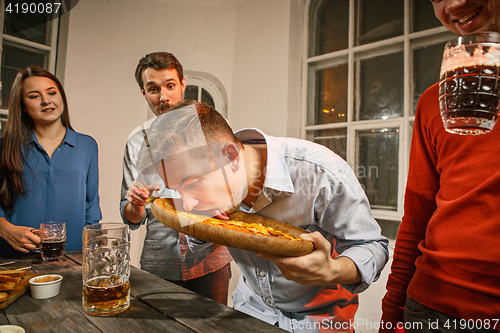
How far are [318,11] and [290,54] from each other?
0.55 metres

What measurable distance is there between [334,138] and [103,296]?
6.30ft

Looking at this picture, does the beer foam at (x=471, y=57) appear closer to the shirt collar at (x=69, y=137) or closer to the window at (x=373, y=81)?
the window at (x=373, y=81)

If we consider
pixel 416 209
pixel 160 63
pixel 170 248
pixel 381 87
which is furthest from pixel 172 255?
pixel 381 87

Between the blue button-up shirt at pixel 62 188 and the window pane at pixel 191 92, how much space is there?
72cm

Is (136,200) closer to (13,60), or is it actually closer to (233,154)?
(233,154)

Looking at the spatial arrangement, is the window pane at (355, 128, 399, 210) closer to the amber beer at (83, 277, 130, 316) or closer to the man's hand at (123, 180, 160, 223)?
the man's hand at (123, 180, 160, 223)

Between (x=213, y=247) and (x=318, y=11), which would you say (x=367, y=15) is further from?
(x=213, y=247)

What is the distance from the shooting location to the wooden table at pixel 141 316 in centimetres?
64

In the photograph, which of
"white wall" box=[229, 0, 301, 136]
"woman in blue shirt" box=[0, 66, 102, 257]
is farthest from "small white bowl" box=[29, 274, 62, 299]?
"white wall" box=[229, 0, 301, 136]

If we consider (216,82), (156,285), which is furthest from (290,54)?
(156,285)

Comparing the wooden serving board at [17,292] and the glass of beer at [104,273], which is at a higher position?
the glass of beer at [104,273]

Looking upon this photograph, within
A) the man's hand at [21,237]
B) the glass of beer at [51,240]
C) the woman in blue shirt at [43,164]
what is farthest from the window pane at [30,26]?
the glass of beer at [51,240]

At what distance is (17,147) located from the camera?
150cm

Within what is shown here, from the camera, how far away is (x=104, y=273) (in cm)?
71
